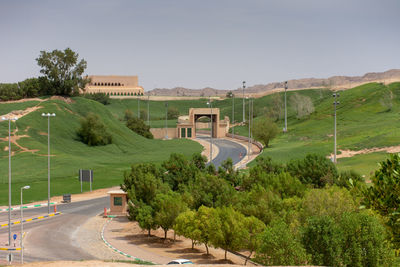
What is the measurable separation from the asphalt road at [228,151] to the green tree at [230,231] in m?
48.7

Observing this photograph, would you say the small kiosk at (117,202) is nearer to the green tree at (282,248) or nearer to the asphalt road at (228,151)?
the green tree at (282,248)

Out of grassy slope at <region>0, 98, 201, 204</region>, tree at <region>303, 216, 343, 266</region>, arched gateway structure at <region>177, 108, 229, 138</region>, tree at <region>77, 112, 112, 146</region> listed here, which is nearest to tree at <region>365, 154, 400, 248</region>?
tree at <region>303, 216, 343, 266</region>

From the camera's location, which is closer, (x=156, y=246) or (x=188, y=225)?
(x=188, y=225)

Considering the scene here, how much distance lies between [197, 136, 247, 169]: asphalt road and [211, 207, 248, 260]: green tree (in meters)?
48.7

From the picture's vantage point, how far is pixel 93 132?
97.2 meters

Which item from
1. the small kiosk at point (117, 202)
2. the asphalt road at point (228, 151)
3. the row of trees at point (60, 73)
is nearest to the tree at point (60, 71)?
the row of trees at point (60, 73)

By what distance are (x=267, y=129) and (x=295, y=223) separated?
236ft

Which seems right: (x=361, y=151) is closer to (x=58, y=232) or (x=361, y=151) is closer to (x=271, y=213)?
(x=271, y=213)

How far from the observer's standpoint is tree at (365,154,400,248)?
16.9 metres

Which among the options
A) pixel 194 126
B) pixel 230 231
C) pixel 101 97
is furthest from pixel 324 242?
pixel 101 97

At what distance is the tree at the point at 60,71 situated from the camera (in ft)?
386

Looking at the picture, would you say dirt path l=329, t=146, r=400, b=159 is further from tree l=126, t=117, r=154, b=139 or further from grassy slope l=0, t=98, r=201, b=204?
tree l=126, t=117, r=154, b=139

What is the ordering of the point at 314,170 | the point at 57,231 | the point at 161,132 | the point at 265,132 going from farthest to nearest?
the point at 161,132, the point at 265,132, the point at 314,170, the point at 57,231

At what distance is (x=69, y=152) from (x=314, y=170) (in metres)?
55.1
